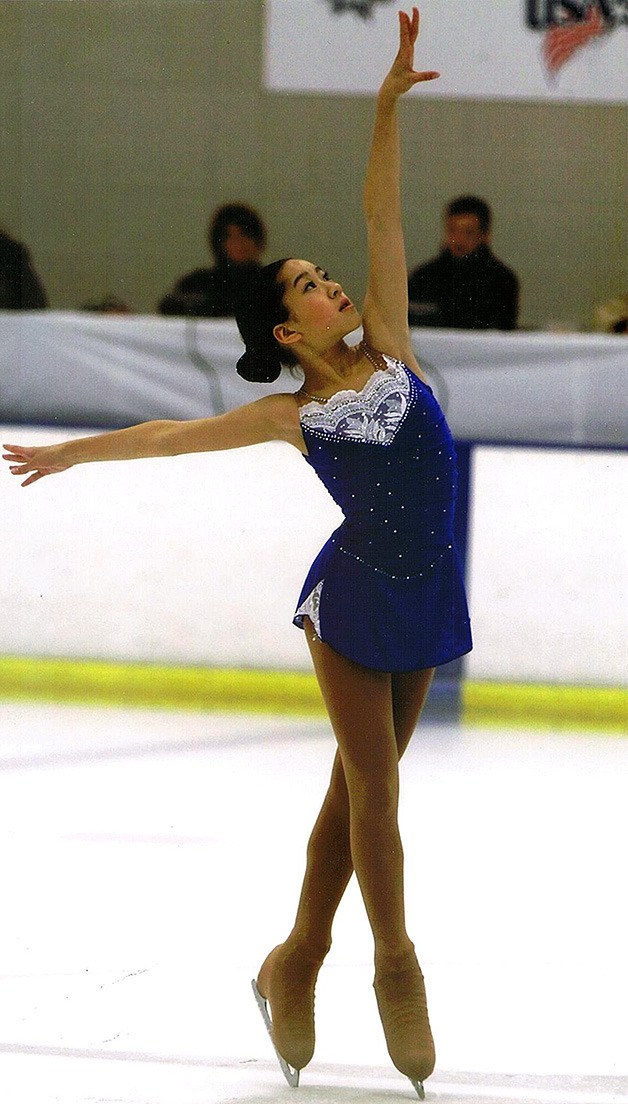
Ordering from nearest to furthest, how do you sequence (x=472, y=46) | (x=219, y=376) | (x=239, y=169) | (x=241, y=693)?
(x=241, y=693), (x=219, y=376), (x=472, y=46), (x=239, y=169)

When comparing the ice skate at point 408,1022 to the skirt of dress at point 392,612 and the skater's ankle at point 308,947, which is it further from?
the skirt of dress at point 392,612

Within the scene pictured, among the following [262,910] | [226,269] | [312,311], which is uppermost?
[312,311]

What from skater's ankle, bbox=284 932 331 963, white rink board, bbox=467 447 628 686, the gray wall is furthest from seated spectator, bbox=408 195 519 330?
skater's ankle, bbox=284 932 331 963

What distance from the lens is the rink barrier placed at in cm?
566

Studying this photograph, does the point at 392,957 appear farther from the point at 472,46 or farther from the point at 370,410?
the point at 472,46

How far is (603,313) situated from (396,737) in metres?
4.11

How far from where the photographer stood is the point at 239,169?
820cm

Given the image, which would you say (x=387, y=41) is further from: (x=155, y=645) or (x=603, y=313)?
(x=155, y=645)

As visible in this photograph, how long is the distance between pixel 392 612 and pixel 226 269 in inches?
161

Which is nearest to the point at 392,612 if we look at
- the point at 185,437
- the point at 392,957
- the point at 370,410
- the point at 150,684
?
the point at 370,410

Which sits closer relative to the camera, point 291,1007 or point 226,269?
point 291,1007

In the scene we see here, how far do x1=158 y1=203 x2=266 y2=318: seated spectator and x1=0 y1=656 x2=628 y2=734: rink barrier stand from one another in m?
1.27

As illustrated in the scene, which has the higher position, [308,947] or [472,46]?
[472,46]

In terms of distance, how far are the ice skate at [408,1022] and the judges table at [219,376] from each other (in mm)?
3554
